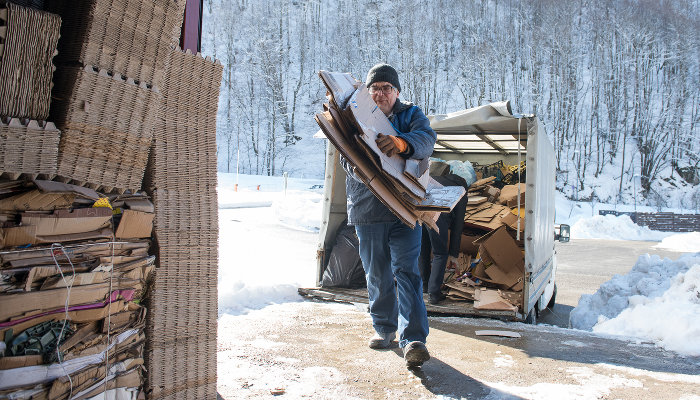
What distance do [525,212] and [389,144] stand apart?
312 centimetres

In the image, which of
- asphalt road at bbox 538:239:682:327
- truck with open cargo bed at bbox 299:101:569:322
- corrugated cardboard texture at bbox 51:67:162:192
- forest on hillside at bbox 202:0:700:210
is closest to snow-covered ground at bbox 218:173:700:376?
truck with open cargo bed at bbox 299:101:569:322

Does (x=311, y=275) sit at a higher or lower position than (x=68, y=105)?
lower

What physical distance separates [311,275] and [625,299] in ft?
14.7

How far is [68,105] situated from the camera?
6.18 feet

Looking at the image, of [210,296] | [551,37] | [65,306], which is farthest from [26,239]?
[551,37]

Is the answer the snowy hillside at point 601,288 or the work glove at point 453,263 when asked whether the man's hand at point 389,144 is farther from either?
the work glove at point 453,263

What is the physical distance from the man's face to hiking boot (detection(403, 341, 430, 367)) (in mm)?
1724

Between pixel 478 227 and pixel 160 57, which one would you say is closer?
pixel 160 57

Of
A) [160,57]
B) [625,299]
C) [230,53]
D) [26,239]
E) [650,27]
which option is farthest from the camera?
[230,53]

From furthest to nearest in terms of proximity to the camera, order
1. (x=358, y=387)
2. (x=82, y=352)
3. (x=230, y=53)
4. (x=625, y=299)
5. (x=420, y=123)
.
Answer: (x=230, y=53)
(x=625, y=299)
(x=420, y=123)
(x=358, y=387)
(x=82, y=352)

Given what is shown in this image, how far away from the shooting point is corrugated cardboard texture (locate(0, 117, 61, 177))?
169 cm

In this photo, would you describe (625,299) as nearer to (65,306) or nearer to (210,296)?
(210,296)

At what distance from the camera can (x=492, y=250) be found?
22.2ft

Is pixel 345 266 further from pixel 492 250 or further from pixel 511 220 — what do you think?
pixel 511 220
